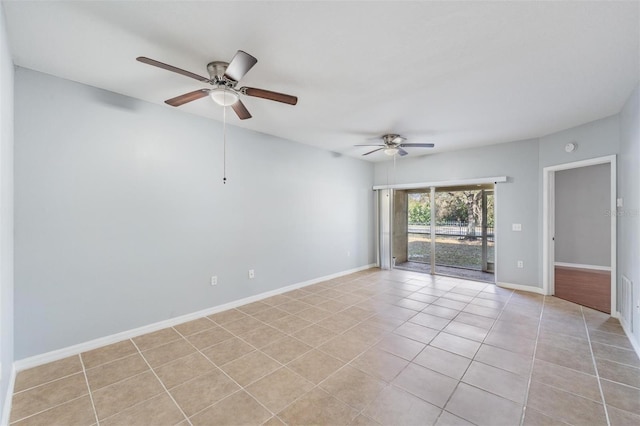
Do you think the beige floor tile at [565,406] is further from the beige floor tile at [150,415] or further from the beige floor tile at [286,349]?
the beige floor tile at [150,415]

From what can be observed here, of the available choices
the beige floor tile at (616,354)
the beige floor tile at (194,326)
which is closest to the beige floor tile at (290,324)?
the beige floor tile at (194,326)

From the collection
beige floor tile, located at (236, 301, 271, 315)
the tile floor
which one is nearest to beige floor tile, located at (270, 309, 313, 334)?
the tile floor

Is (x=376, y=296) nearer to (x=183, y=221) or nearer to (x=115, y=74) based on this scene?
(x=183, y=221)

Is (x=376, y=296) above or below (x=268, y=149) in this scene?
below

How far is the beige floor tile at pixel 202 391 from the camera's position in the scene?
200 centimetres

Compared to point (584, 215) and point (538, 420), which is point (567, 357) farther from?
point (584, 215)

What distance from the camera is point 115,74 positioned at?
2.62 m

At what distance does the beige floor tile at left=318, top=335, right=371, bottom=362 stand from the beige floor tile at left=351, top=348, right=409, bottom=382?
8cm

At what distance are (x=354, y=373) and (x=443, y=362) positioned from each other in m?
0.88

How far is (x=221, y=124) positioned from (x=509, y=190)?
520 centimetres

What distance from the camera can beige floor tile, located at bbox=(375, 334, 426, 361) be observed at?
2711 mm

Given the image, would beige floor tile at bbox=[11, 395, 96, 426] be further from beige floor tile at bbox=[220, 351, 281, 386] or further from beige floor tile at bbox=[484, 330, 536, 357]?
beige floor tile at bbox=[484, 330, 536, 357]

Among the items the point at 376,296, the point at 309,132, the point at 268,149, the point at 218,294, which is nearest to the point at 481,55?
the point at 309,132

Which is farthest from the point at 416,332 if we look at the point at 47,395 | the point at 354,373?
the point at 47,395
